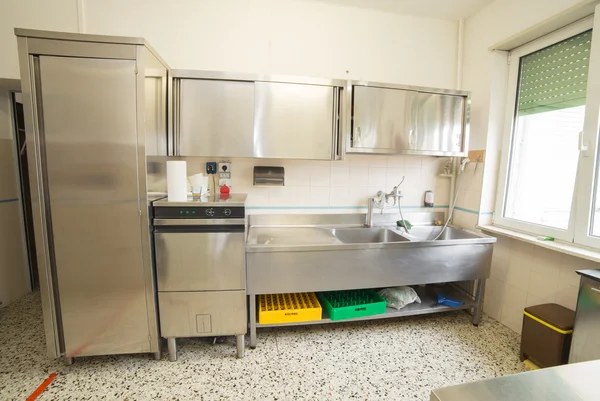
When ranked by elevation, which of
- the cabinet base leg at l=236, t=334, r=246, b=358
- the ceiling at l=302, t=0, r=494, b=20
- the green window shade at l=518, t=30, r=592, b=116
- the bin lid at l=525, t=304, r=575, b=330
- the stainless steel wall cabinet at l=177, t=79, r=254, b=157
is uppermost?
the ceiling at l=302, t=0, r=494, b=20

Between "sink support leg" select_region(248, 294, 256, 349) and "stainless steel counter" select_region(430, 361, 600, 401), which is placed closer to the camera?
"stainless steel counter" select_region(430, 361, 600, 401)

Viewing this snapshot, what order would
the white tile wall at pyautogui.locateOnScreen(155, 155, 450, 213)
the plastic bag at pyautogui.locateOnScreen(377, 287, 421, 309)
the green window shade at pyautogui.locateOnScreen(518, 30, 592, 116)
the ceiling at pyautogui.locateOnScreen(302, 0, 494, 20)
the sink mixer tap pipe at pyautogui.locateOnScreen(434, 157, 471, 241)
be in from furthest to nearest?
the sink mixer tap pipe at pyautogui.locateOnScreen(434, 157, 471, 241), the white tile wall at pyautogui.locateOnScreen(155, 155, 450, 213), the ceiling at pyautogui.locateOnScreen(302, 0, 494, 20), the plastic bag at pyautogui.locateOnScreen(377, 287, 421, 309), the green window shade at pyautogui.locateOnScreen(518, 30, 592, 116)

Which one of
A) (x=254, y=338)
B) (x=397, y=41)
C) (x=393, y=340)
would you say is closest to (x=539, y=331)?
(x=393, y=340)

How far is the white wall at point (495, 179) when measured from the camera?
72.3 inches

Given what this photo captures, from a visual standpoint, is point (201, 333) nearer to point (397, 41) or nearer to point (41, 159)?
point (41, 159)

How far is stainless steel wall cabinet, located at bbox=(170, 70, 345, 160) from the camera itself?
5.94ft

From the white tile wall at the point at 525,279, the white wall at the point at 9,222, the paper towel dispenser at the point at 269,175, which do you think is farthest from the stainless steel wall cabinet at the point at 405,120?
the white wall at the point at 9,222

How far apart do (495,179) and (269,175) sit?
199 centimetres

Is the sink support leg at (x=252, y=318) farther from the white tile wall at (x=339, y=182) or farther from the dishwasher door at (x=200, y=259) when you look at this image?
the white tile wall at (x=339, y=182)

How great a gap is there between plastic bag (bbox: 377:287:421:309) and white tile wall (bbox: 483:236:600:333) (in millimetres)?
743

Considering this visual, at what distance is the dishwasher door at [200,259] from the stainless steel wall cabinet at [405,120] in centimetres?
116

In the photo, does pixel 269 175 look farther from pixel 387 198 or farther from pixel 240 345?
pixel 240 345

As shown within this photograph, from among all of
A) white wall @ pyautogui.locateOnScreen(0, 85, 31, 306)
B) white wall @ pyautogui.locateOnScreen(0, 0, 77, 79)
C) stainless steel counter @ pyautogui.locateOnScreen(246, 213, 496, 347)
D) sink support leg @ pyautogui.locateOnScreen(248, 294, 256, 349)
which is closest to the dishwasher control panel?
stainless steel counter @ pyautogui.locateOnScreen(246, 213, 496, 347)

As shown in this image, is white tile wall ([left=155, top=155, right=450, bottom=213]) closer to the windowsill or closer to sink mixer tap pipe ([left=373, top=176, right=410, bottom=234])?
sink mixer tap pipe ([left=373, top=176, right=410, bottom=234])
